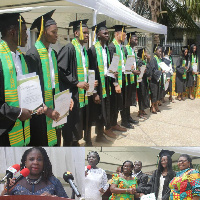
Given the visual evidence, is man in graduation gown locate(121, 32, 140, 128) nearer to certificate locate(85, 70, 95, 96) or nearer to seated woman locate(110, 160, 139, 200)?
certificate locate(85, 70, 95, 96)

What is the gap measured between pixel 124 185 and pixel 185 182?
0.45 metres

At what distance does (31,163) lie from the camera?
2146 mm

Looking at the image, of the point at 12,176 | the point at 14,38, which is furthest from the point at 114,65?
the point at 12,176

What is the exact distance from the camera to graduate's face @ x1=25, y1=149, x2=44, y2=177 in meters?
2.14

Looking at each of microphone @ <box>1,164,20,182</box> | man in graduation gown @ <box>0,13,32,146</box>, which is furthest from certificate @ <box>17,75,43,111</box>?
microphone @ <box>1,164,20,182</box>

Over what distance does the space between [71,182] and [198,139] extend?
4.04m

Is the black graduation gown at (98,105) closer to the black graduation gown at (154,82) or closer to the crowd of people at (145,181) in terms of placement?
the crowd of people at (145,181)

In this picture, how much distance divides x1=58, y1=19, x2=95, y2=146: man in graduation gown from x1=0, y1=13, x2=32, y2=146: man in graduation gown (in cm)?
118

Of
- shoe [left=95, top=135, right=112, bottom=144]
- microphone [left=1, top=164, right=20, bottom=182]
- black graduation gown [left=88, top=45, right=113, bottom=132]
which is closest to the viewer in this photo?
microphone [left=1, top=164, right=20, bottom=182]

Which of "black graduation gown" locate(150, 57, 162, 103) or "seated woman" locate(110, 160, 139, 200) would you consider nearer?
"seated woman" locate(110, 160, 139, 200)

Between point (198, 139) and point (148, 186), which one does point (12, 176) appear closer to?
point (148, 186)

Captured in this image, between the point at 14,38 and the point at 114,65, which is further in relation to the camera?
the point at 114,65

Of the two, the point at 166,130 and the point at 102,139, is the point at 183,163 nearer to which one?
the point at 102,139

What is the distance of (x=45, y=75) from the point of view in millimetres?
2984
